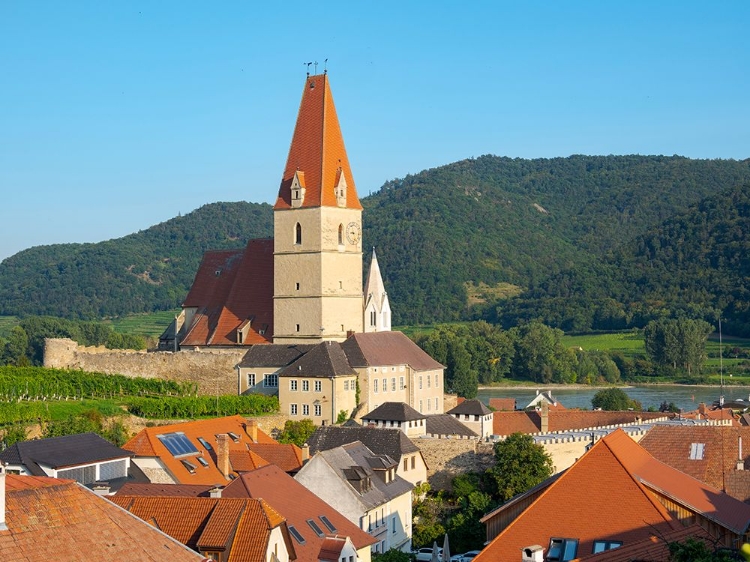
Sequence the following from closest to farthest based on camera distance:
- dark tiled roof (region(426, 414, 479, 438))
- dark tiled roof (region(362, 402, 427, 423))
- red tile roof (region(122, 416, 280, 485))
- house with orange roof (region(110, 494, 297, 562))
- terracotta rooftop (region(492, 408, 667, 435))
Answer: house with orange roof (region(110, 494, 297, 562)), red tile roof (region(122, 416, 280, 485)), dark tiled roof (region(362, 402, 427, 423)), dark tiled roof (region(426, 414, 479, 438)), terracotta rooftop (region(492, 408, 667, 435))

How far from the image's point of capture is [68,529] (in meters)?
16.7

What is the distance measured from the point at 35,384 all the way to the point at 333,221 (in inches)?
574

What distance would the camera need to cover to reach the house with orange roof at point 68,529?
15.9m

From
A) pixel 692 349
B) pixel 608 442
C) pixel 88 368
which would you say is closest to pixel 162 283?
pixel 692 349

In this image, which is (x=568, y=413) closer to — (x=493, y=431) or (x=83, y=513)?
(x=493, y=431)

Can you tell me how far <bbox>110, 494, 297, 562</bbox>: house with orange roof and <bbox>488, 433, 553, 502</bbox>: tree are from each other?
722 inches

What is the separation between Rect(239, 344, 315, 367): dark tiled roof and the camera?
5481 cm

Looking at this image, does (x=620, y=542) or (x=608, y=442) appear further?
(x=608, y=442)

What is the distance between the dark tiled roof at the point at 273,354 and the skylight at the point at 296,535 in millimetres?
25650

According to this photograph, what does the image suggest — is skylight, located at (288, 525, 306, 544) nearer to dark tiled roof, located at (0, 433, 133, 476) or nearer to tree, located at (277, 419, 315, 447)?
dark tiled roof, located at (0, 433, 133, 476)

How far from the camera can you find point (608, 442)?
2548 cm

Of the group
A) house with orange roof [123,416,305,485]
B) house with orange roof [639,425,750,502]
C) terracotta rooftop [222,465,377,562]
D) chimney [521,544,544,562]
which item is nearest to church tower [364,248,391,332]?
house with orange roof [123,416,305,485]

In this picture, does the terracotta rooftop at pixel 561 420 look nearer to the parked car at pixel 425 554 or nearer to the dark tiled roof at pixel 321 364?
the dark tiled roof at pixel 321 364

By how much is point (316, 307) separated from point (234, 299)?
572 centimetres
